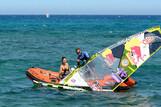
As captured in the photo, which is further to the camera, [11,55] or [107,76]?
[11,55]

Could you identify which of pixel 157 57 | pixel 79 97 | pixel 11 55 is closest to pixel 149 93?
pixel 79 97

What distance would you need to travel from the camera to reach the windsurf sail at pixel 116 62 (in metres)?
22.5

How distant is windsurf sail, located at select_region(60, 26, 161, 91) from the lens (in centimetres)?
2247

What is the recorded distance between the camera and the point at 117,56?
2262 centimetres

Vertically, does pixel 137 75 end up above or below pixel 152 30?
below

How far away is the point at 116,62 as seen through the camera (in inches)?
893

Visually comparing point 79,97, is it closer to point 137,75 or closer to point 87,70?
point 87,70

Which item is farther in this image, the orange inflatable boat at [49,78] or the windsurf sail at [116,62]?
the orange inflatable boat at [49,78]

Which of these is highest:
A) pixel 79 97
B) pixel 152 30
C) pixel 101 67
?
pixel 152 30

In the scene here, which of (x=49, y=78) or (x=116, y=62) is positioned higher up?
(x=116, y=62)

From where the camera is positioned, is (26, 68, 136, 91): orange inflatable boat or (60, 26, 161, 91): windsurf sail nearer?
(60, 26, 161, 91): windsurf sail

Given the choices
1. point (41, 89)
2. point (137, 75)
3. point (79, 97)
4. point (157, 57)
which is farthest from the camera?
point (157, 57)

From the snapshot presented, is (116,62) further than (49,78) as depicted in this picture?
No

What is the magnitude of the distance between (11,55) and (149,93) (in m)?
18.0
